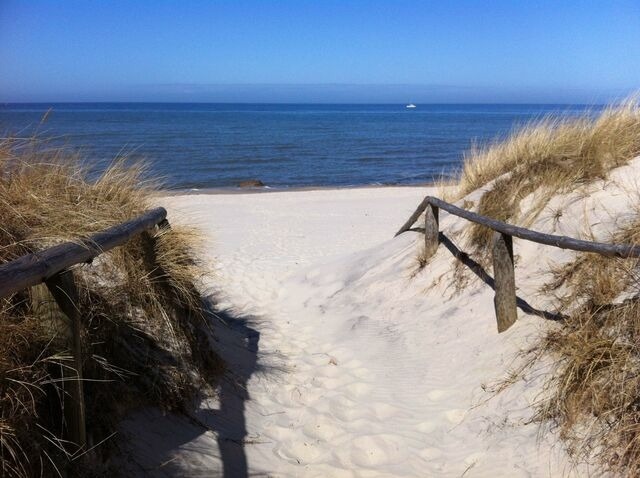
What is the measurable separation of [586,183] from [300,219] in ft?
26.5

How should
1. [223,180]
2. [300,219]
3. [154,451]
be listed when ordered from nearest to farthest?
[154,451] < [300,219] < [223,180]

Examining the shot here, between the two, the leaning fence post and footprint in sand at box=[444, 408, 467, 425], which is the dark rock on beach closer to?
the leaning fence post

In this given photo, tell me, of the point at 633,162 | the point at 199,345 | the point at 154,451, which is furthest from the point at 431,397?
the point at 633,162

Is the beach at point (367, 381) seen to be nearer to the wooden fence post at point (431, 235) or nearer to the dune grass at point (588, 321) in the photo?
the wooden fence post at point (431, 235)

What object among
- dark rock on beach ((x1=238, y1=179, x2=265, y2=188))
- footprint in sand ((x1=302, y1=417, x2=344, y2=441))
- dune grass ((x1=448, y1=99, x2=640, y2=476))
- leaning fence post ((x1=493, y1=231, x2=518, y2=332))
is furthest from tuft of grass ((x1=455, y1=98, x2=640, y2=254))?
dark rock on beach ((x1=238, y1=179, x2=265, y2=188))

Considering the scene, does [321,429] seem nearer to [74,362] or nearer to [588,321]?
[588,321]

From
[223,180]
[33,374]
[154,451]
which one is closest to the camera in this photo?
[33,374]

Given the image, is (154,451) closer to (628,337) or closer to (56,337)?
(56,337)

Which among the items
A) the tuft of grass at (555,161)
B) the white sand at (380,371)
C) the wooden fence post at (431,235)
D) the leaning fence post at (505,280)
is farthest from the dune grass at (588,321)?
the wooden fence post at (431,235)

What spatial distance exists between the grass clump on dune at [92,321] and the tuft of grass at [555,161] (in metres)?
3.29

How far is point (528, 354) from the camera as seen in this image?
4391 mm

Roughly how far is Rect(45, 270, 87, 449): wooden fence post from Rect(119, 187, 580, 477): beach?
0.71 meters

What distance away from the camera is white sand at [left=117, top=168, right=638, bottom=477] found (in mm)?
3777

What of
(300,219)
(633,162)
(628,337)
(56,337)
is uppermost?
(633,162)
